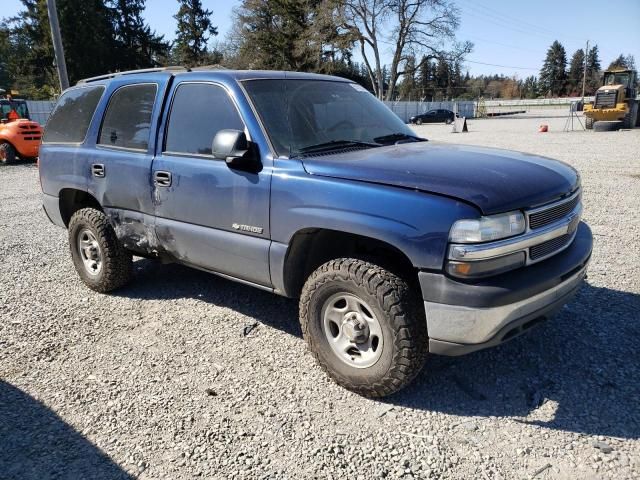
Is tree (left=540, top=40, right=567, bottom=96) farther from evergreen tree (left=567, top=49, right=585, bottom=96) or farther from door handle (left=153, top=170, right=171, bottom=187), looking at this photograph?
door handle (left=153, top=170, right=171, bottom=187)

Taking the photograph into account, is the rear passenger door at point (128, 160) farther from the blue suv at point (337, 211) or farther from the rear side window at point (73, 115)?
the rear side window at point (73, 115)

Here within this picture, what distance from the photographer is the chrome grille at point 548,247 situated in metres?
2.80

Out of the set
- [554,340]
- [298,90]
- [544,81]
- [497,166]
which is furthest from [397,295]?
[544,81]

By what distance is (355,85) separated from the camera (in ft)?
14.5

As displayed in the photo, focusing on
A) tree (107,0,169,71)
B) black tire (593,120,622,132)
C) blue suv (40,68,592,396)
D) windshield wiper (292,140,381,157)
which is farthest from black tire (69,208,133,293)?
tree (107,0,169,71)

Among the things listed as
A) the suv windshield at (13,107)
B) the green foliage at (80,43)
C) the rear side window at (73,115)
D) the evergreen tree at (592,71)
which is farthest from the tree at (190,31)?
the evergreen tree at (592,71)

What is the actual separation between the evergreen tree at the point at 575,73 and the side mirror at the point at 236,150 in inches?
4722

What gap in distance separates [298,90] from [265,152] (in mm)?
768

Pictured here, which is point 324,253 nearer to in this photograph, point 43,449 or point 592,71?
point 43,449

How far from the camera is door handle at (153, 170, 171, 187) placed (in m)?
3.85

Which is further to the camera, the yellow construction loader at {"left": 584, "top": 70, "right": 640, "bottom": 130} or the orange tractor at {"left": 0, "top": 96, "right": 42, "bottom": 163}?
the yellow construction loader at {"left": 584, "top": 70, "right": 640, "bottom": 130}

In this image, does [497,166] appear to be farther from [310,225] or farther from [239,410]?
[239,410]

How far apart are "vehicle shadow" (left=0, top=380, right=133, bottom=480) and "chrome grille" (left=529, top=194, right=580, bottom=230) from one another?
253 centimetres

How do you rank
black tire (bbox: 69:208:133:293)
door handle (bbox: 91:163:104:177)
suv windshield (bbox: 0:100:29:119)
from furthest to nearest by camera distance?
suv windshield (bbox: 0:100:29:119)
black tire (bbox: 69:208:133:293)
door handle (bbox: 91:163:104:177)
